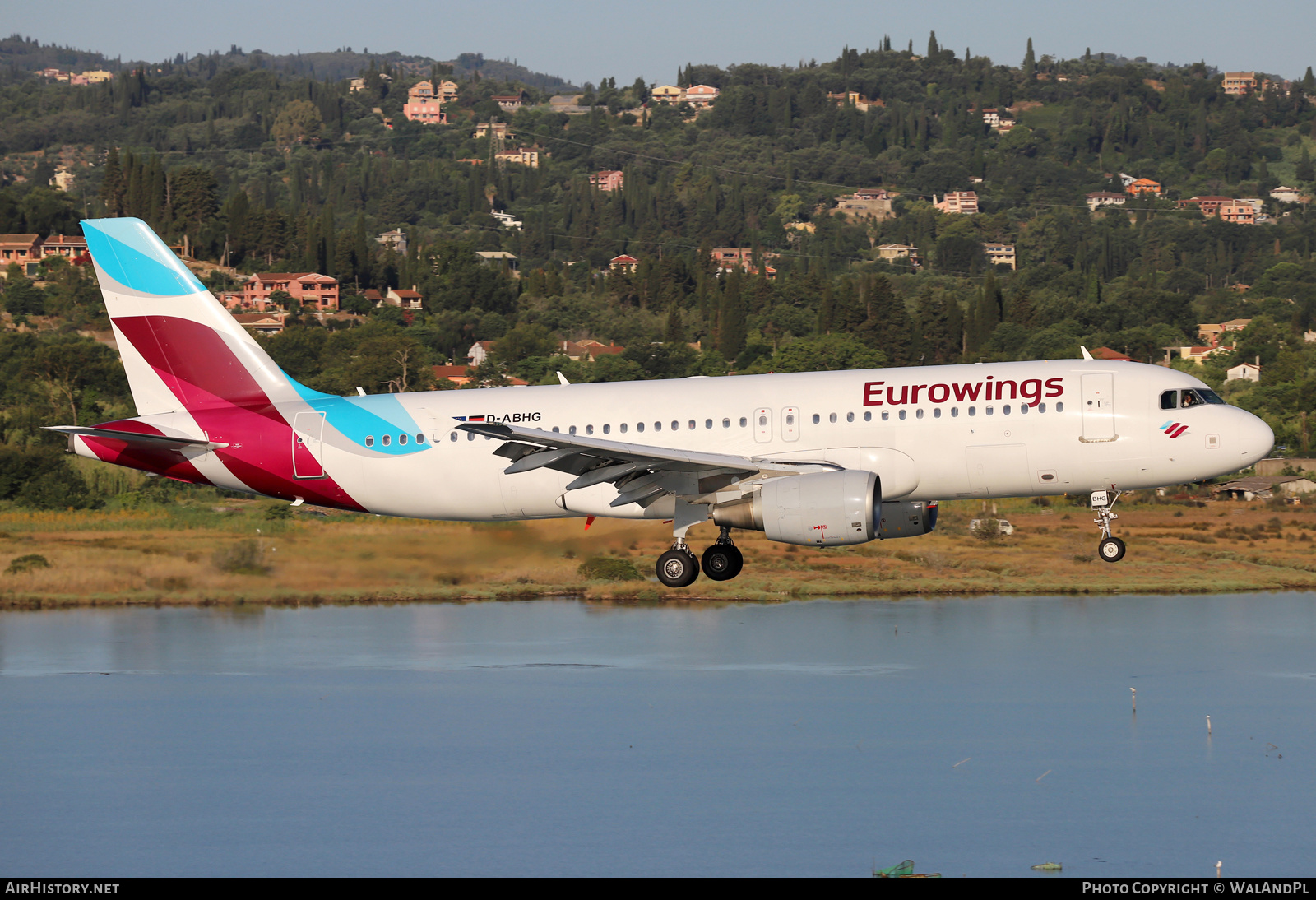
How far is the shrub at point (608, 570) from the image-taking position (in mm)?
130712

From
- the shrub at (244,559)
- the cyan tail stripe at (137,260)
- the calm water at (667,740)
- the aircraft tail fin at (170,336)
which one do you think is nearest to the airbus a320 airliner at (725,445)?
the aircraft tail fin at (170,336)

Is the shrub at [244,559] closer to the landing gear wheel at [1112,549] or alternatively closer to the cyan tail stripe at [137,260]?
the cyan tail stripe at [137,260]

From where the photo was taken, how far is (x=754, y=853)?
3295 inches

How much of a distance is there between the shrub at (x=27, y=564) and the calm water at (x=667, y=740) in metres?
10.1

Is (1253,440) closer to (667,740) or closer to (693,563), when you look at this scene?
(693,563)

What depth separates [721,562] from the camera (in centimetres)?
3981

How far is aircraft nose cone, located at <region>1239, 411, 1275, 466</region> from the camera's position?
3888 centimetres

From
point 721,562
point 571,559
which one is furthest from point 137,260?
point 571,559

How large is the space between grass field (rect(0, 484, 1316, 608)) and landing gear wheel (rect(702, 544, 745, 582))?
3468cm
